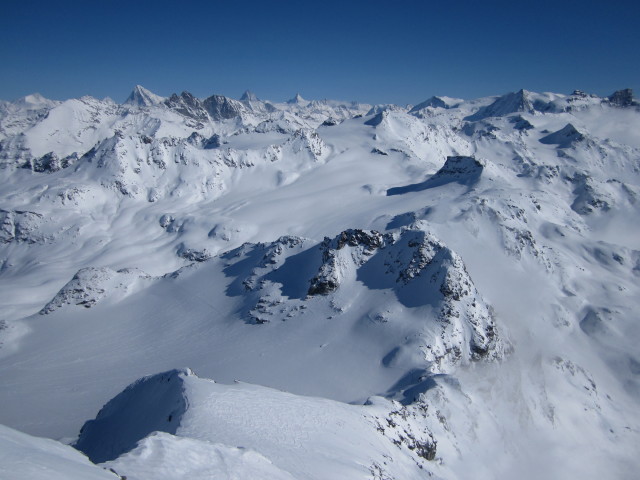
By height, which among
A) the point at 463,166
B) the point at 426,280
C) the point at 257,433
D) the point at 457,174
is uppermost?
the point at 463,166

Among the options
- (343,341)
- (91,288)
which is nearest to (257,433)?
(343,341)

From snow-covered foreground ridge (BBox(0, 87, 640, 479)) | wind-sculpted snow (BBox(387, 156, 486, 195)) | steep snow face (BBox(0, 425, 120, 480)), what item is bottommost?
snow-covered foreground ridge (BBox(0, 87, 640, 479))

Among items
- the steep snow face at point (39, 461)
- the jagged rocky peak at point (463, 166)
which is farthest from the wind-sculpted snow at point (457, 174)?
the steep snow face at point (39, 461)

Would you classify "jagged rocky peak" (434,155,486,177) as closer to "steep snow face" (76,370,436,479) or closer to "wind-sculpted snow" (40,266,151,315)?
"wind-sculpted snow" (40,266,151,315)

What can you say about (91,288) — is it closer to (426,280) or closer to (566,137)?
(426,280)

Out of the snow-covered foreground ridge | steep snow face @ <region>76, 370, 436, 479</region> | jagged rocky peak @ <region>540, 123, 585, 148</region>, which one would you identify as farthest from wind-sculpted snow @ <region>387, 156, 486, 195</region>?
jagged rocky peak @ <region>540, 123, 585, 148</region>

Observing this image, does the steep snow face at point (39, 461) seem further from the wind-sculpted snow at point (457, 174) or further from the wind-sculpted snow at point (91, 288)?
the wind-sculpted snow at point (457, 174)
